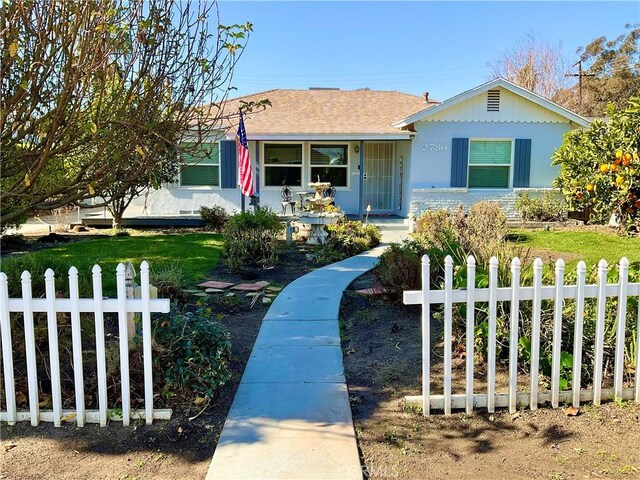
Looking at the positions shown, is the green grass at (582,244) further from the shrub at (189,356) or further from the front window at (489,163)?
the shrub at (189,356)

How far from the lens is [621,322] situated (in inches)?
157

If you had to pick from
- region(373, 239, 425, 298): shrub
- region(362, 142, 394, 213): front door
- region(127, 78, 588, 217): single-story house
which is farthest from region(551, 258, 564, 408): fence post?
region(362, 142, 394, 213): front door

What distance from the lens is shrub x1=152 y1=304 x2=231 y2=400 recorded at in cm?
406

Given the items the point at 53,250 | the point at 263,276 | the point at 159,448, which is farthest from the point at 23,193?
the point at 53,250

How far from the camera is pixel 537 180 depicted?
1722 centimetres

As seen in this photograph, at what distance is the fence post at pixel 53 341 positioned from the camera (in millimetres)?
3646

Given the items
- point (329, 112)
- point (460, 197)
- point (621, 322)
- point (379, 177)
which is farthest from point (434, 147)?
point (621, 322)

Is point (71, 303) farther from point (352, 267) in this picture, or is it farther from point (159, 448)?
point (352, 267)

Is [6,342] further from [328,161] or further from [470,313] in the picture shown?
[328,161]

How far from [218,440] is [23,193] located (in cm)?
256

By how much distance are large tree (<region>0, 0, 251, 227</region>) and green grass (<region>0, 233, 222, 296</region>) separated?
0.82 meters

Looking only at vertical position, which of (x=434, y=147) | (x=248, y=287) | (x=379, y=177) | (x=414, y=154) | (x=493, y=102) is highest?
(x=493, y=102)

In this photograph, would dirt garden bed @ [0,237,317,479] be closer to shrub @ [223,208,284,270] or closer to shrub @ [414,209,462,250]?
shrub @ [223,208,284,270]

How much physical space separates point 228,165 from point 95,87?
1332cm
